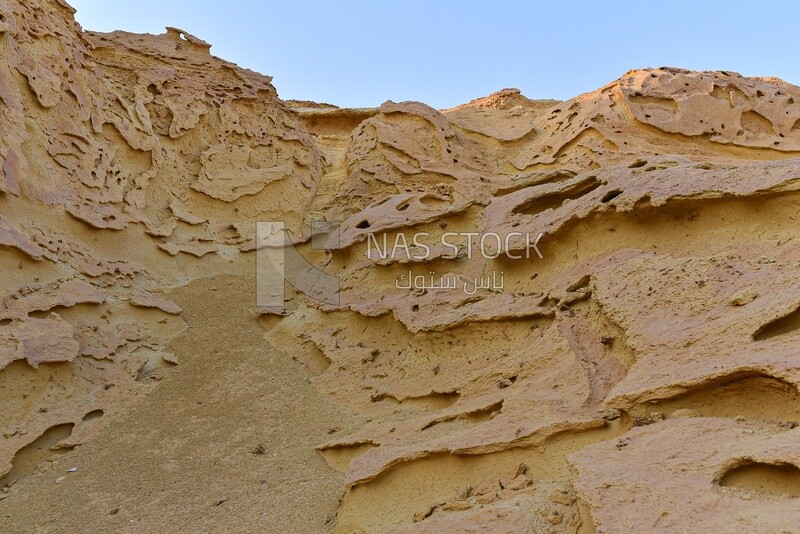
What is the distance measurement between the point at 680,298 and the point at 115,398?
425 cm

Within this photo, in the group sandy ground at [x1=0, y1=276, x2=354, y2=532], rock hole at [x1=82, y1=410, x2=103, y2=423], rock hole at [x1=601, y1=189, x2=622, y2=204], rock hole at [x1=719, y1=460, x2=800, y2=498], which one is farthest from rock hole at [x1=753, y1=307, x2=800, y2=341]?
rock hole at [x1=82, y1=410, x2=103, y2=423]

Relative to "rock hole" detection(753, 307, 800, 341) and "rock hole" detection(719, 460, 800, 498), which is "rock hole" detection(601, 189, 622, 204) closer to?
"rock hole" detection(753, 307, 800, 341)

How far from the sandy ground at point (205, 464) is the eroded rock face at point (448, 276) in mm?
197

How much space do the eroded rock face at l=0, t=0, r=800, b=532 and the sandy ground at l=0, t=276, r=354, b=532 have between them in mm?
197

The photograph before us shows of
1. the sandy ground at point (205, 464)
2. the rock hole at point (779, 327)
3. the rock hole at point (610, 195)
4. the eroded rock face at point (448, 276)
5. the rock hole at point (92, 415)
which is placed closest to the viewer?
the eroded rock face at point (448, 276)

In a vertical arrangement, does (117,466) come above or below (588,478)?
below

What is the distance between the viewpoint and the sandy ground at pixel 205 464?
11.4ft

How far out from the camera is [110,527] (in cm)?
345

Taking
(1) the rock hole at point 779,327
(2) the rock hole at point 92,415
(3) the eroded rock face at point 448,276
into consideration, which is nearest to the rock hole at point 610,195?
(3) the eroded rock face at point 448,276

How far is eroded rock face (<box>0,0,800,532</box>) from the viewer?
2.57m

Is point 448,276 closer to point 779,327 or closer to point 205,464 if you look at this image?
point 205,464

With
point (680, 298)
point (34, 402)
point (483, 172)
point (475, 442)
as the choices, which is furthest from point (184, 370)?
→ point (483, 172)

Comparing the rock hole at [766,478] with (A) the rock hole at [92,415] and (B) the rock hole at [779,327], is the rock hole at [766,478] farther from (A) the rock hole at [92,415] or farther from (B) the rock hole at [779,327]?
(A) the rock hole at [92,415]

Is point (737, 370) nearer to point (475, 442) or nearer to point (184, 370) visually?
point (475, 442)
